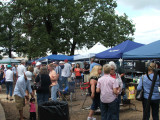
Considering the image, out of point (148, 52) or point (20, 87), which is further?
point (148, 52)

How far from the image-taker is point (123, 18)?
28641 millimetres

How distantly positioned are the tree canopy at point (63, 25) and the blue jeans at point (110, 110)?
1856cm

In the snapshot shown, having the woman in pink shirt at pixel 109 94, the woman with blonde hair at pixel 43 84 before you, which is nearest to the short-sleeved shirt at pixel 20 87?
the woman with blonde hair at pixel 43 84

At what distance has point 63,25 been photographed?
25.1 metres

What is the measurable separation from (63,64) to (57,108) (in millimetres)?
7510

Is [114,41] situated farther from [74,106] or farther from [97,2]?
[74,106]

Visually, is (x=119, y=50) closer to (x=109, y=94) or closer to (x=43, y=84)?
(x=43, y=84)

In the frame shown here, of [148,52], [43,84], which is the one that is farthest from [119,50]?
[43,84]

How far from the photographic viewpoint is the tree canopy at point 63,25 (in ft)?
76.6

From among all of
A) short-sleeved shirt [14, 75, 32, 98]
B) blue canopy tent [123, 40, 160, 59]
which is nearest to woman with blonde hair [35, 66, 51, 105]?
short-sleeved shirt [14, 75, 32, 98]

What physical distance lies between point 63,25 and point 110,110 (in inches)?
829

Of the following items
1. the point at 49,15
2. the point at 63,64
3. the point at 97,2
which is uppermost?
the point at 97,2

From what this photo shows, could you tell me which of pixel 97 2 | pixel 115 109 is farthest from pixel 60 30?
pixel 115 109

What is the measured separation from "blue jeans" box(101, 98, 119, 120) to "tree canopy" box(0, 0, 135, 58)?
1856 cm
